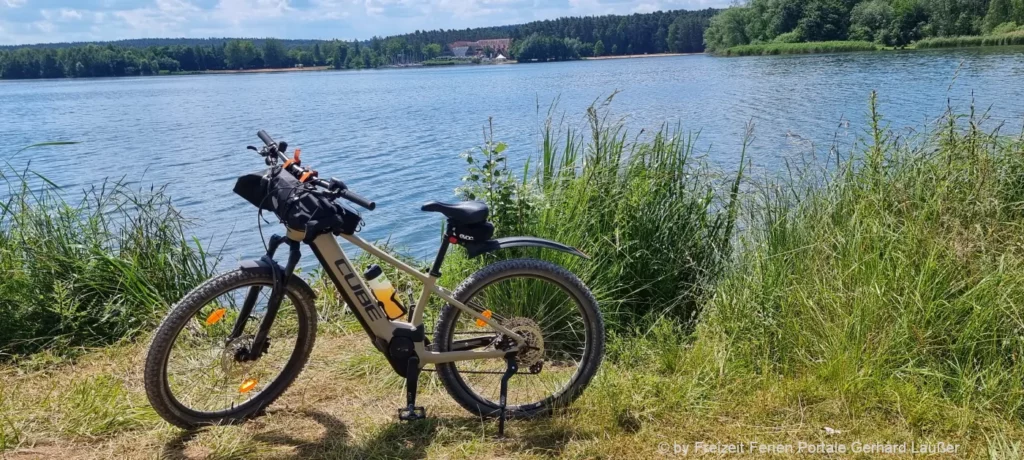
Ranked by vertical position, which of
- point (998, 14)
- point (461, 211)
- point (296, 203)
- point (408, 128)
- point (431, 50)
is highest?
point (431, 50)

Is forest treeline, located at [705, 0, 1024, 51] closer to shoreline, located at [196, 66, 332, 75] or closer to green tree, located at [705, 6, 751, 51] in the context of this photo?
green tree, located at [705, 6, 751, 51]

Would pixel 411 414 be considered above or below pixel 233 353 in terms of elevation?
below

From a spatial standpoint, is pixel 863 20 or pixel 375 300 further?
pixel 863 20

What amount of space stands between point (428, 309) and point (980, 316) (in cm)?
290

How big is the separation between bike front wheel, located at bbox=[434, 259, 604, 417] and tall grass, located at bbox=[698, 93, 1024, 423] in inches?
31.5

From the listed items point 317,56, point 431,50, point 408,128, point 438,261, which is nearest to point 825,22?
point 408,128

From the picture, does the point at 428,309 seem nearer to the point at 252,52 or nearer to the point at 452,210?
the point at 452,210

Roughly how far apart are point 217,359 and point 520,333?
1350mm

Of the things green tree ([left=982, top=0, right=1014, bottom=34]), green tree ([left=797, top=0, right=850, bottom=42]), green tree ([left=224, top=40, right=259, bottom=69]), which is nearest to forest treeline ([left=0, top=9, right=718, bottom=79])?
green tree ([left=224, top=40, right=259, bottom=69])

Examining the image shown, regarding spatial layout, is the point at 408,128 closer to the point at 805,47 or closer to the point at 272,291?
the point at 272,291

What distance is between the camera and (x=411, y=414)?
126 inches

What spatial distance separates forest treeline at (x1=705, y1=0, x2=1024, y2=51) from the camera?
56594mm

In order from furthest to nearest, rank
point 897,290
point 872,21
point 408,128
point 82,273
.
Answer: point 872,21 < point 408,128 < point 82,273 < point 897,290

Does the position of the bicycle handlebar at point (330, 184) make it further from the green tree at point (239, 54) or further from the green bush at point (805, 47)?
the green tree at point (239, 54)
